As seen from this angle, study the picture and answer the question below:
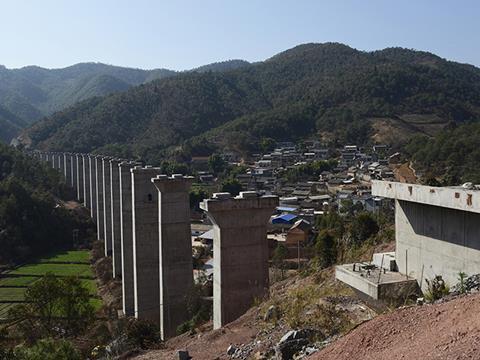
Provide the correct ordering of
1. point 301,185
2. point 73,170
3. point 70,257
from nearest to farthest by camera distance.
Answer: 1. point 70,257
2. point 301,185
3. point 73,170

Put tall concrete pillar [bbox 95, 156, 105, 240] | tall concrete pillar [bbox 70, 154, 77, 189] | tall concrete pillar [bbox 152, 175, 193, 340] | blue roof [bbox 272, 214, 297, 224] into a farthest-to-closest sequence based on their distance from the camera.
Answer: tall concrete pillar [bbox 70, 154, 77, 189] < tall concrete pillar [bbox 95, 156, 105, 240] < blue roof [bbox 272, 214, 297, 224] < tall concrete pillar [bbox 152, 175, 193, 340]

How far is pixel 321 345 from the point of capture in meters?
7.38

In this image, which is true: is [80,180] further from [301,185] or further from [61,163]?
[301,185]

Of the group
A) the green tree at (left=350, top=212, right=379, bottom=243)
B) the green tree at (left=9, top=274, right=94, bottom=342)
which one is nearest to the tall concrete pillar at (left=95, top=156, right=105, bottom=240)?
the green tree at (left=9, top=274, right=94, bottom=342)

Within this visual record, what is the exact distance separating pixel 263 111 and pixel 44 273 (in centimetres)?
8466

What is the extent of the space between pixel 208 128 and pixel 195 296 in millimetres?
94241

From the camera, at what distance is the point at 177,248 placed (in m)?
20.4

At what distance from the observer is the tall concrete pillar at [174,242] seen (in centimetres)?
2025

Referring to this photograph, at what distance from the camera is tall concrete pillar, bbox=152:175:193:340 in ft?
66.4

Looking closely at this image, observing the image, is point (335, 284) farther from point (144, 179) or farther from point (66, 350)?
point (144, 179)

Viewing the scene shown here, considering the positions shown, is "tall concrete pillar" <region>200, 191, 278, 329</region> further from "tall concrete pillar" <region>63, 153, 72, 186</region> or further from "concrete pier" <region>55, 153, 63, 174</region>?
"concrete pier" <region>55, 153, 63, 174</region>

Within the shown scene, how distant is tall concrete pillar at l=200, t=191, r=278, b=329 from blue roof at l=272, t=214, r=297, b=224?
27.9 metres

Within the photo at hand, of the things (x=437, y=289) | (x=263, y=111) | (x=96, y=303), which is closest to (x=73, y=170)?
(x=96, y=303)

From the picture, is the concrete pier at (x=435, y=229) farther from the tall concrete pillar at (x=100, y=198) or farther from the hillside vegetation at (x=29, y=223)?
the hillside vegetation at (x=29, y=223)
